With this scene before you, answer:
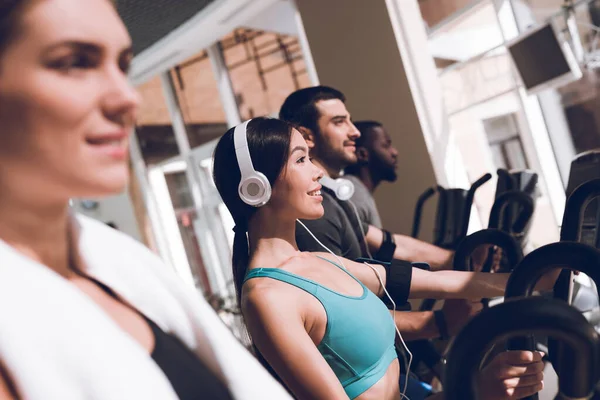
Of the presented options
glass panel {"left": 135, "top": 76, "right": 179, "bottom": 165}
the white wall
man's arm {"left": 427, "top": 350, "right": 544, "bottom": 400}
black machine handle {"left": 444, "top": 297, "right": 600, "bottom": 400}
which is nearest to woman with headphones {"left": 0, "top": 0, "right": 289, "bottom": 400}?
black machine handle {"left": 444, "top": 297, "right": 600, "bottom": 400}

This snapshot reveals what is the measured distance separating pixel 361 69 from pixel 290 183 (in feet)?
9.26

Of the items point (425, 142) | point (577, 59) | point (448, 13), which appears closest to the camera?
point (577, 59)

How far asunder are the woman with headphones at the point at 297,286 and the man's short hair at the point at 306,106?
0.65m

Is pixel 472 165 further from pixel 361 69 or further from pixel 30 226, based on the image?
pixel 30 226

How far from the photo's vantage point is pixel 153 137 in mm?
6742

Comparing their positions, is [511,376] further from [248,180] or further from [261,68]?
Result: [261,68]

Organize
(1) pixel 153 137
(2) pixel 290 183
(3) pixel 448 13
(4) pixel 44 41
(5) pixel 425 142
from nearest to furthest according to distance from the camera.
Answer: (4) pixel 44 41, (2) pixel 290 183, (5) pixel 425 142, (3) pixel 448 13, (1) pixel 153 137

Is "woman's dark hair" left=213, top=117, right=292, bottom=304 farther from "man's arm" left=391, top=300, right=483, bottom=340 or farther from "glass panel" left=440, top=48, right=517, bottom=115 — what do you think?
"glass panel" left=440, top=48, right=517, bottom=115

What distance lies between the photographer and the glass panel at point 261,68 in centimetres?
508

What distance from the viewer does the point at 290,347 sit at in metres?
0.96

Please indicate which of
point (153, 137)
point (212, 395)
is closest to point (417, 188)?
point (212, 395)

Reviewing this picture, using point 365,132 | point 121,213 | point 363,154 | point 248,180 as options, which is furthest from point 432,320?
point 121,213

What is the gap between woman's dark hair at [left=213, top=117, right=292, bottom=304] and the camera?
1.22 metres

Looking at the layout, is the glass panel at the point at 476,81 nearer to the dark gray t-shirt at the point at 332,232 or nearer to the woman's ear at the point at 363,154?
the woman's ear at the point at 363,154
